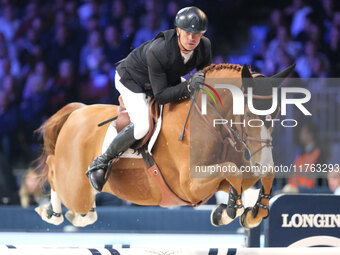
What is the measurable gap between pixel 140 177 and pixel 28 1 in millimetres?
5211

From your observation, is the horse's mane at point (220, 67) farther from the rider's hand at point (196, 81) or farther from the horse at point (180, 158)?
the rider's hand at point (196, 81)

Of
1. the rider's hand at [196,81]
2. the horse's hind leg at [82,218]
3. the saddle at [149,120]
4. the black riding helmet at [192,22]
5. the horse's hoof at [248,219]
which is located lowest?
the horse's hind leg at [82,218]

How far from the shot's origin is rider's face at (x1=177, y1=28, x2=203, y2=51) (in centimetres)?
322

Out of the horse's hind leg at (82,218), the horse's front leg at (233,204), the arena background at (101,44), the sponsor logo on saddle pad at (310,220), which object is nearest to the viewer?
the horse's front leg at (233,204)

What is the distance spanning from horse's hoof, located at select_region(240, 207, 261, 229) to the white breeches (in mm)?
769

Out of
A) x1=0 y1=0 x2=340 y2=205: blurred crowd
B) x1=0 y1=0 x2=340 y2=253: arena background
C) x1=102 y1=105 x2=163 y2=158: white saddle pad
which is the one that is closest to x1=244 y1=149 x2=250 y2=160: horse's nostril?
x1=102 y1=105 x2=163 y2=158: white saddle pad

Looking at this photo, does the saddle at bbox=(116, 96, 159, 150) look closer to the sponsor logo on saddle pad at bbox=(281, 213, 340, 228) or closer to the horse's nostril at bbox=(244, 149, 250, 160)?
the horse's nostril at bbox=(244, 149, 250, 160)

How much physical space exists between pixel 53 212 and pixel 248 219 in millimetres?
1616

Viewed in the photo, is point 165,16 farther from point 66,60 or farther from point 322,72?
point 322,72

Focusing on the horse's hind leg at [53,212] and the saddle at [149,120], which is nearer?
the saddle at [149,120]

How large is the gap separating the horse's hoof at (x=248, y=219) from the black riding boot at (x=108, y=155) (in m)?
0.80

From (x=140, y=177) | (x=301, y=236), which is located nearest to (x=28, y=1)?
(x=140, y=177)

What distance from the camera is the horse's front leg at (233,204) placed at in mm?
3158

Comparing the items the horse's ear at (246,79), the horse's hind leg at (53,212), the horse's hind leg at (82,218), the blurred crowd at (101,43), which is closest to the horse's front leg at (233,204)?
the horse's ear at (246,79)
